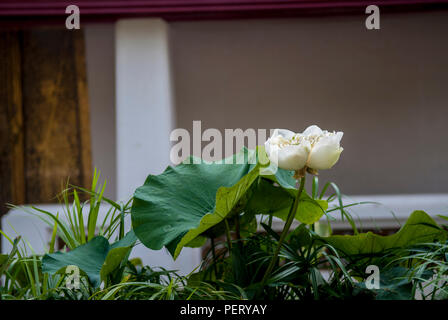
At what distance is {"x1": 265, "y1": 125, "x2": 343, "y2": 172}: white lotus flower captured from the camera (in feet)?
3.52

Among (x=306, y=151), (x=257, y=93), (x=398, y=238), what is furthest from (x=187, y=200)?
(x=257, y=93)

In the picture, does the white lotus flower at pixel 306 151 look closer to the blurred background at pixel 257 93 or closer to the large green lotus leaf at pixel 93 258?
the large green lotus leaf at pixel 93 258

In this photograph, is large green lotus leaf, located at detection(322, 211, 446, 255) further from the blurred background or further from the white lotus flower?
the blurred background

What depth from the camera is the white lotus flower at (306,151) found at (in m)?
1.07

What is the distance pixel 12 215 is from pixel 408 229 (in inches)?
82.6

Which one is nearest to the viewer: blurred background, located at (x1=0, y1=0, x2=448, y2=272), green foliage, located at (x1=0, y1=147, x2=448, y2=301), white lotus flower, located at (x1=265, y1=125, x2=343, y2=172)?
white lotus flower, located at (x1=265, y1=125, x2=343, y2=172)

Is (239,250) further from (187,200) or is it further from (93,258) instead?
(93,258)

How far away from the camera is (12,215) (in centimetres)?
268

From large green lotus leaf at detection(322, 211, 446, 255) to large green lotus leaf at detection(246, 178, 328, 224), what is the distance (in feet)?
0.32

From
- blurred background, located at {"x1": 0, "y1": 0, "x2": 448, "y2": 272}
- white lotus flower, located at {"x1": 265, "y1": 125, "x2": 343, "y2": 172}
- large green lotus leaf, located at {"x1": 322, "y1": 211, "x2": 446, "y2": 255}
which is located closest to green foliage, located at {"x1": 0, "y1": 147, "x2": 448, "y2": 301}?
large green lotus leaf, located at {"x1": 322, "y1": 211, "x2": 446, "y2": 255}

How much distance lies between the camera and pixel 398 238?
51.4 inches

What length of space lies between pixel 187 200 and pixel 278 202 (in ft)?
0.79

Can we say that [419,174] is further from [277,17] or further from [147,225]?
[147,225]
